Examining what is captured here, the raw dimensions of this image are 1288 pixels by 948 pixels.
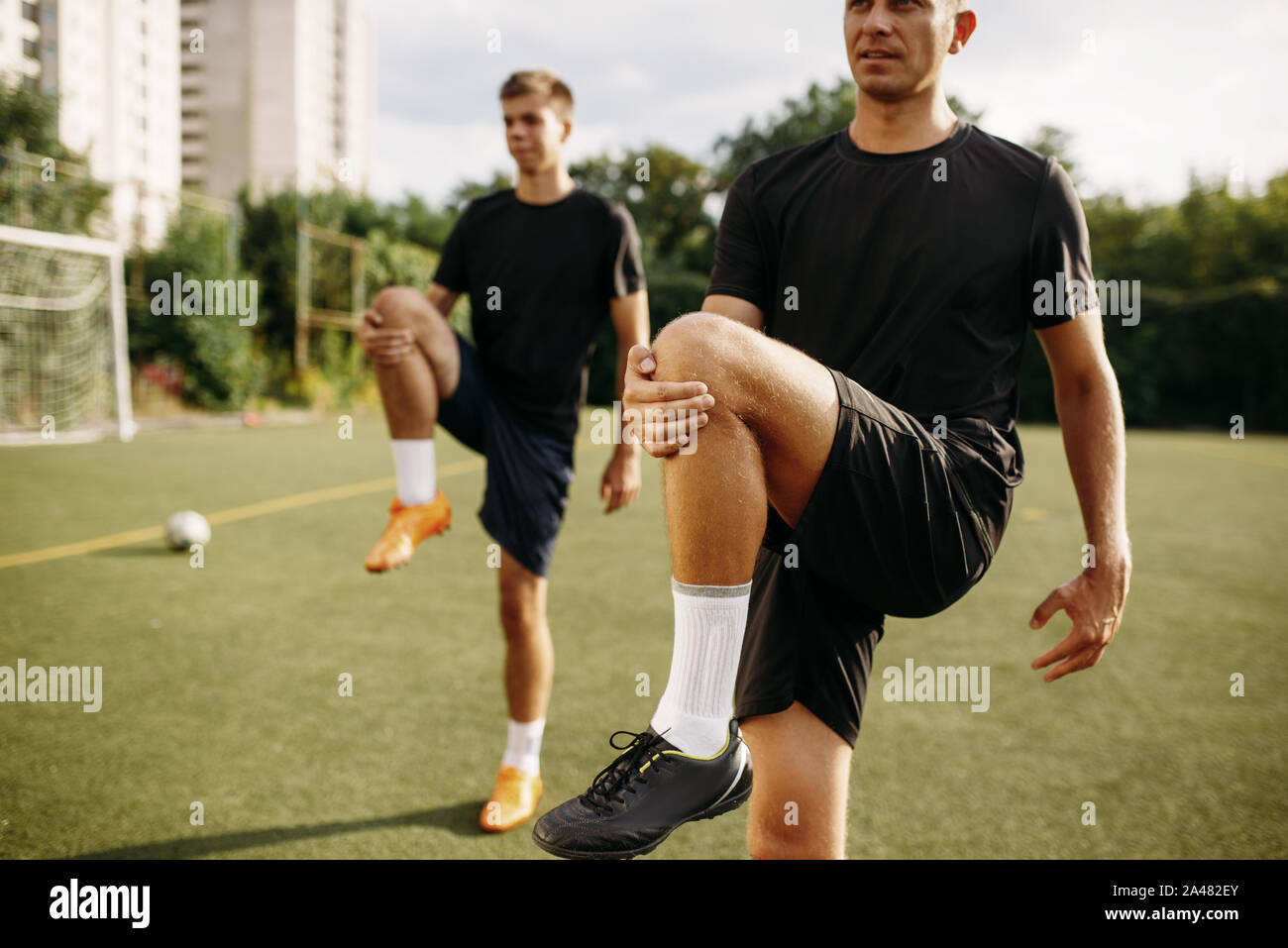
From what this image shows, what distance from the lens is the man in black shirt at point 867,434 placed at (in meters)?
1.64

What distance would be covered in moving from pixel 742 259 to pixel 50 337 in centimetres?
1423

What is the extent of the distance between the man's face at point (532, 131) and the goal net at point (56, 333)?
10.7m

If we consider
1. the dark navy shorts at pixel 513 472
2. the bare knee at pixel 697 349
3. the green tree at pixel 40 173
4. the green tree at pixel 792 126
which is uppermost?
the green tree at pixel 792 126

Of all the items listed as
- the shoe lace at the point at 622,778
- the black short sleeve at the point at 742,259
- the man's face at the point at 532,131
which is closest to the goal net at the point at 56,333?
the man's face at the point at 532,131

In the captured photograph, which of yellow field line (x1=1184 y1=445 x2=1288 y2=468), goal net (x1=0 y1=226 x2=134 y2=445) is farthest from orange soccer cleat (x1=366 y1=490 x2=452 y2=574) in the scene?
yellow field line (x1=1184 y1=445 x2=1288 y2=468)

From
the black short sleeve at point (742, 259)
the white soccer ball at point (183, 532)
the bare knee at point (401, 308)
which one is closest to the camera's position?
the black short sleeve at point (742, 259)

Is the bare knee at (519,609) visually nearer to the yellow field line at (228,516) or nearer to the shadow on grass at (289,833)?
the shadow on grass at (289,833)

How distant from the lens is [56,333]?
13391mm

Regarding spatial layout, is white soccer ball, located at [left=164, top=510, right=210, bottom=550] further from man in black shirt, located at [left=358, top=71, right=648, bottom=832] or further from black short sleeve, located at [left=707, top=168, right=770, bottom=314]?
black short sleeve, located at [left=707, top=168, right=770, bottom=314]

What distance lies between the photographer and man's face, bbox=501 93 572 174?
3.27m

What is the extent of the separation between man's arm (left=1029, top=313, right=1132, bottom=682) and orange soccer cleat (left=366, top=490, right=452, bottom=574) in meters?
1.71

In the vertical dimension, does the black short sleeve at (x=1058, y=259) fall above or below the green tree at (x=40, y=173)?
below
